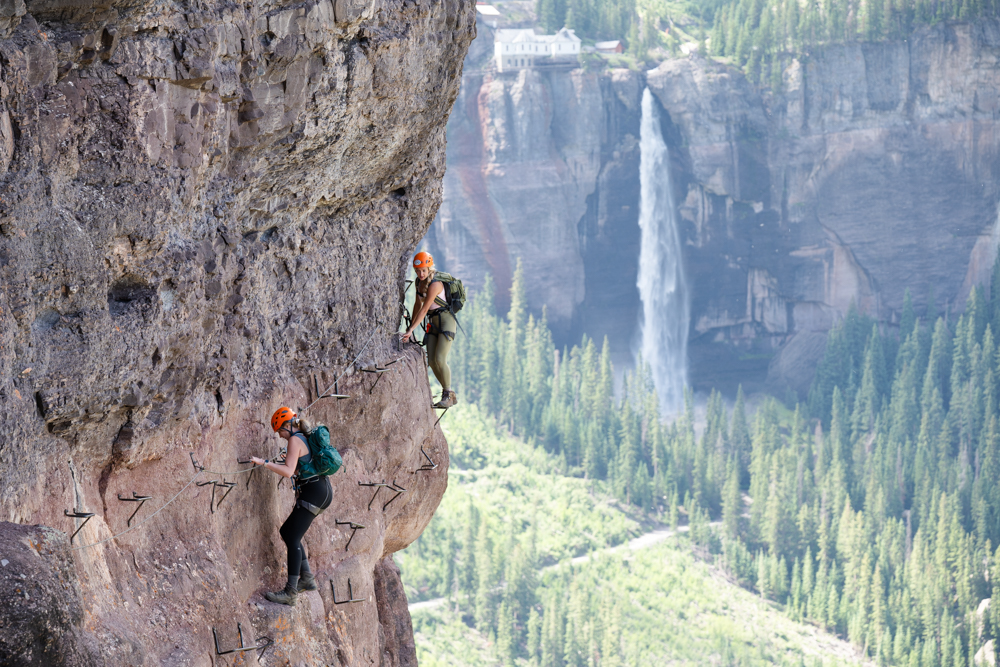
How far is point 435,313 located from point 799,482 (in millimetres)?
61340

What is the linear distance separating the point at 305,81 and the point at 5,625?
597 centimetres

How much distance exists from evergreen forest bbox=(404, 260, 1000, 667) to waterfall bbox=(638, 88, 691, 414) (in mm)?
5280

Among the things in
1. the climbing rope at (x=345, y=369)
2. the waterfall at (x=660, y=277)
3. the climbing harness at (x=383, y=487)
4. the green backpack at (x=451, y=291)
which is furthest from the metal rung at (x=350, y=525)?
the waterfall at (x=660, y=277)

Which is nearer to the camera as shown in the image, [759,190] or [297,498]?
[297,498]

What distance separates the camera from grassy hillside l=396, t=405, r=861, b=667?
52.2 meters

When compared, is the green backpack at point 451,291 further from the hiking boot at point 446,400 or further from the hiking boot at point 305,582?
the hiking boot at point 305,582

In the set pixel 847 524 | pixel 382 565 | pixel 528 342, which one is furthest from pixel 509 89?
pixel 382 565

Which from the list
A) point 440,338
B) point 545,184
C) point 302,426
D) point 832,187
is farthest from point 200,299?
point 832,187

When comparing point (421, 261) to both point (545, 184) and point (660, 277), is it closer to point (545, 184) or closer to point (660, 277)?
point (545, 184)

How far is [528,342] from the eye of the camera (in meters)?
82.9

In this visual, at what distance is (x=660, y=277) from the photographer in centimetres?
9081

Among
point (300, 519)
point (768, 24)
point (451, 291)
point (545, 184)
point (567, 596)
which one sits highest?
point (768, 24)

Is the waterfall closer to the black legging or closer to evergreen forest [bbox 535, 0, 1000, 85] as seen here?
evergreen forest [bbox 535, 0, 1000, 85]

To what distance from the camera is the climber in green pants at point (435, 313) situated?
44.3 ft
